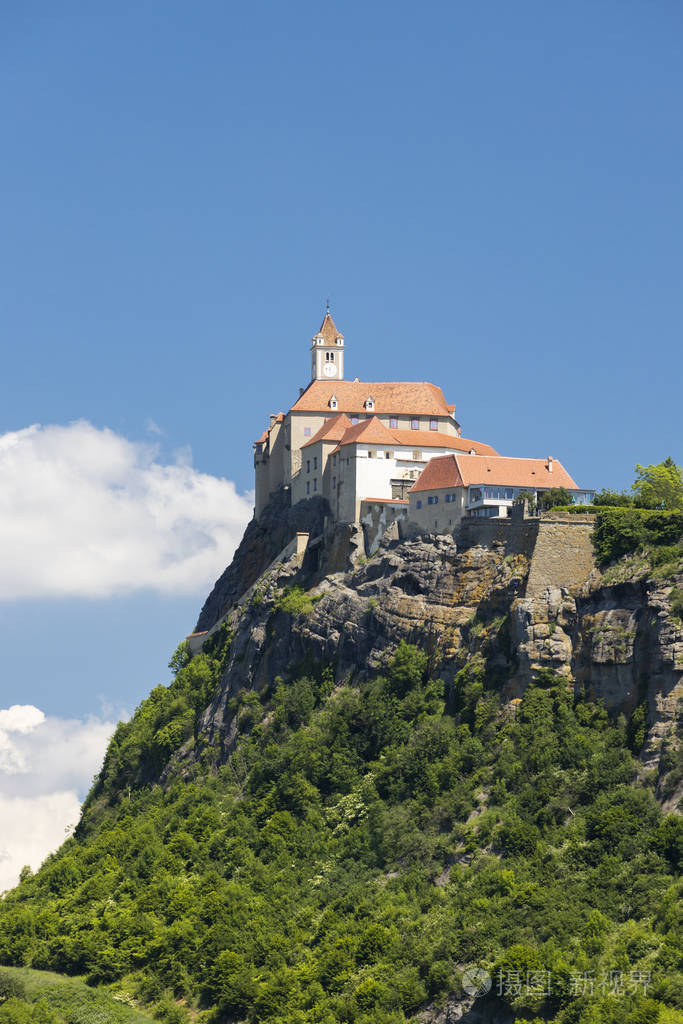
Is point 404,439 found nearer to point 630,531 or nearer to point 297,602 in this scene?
point 297,602

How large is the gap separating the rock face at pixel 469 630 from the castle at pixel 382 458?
156 inches

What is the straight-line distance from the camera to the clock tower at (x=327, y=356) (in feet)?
532

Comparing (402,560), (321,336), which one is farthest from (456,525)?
(321,336)

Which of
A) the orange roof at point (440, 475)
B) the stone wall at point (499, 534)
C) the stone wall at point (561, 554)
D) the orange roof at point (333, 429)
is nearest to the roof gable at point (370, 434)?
the orange roof at point (333, 429)

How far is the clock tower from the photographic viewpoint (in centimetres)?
16225

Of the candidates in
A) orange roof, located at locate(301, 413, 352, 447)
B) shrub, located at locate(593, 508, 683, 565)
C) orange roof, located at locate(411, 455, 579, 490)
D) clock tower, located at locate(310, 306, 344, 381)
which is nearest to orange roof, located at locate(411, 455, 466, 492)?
orange roof, located at locate(411, 455, 579, 490)

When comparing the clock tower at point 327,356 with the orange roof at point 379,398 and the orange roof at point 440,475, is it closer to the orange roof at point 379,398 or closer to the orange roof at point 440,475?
the orange roof at point 379,398

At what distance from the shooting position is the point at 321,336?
16325 centimetres

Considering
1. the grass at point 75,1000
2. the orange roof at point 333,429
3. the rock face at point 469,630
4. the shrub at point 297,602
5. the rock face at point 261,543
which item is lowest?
the grass at point 75,1000

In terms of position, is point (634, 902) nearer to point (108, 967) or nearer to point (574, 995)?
point (574, 995)

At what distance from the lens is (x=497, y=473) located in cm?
13250

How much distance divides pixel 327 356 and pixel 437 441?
2064 centimetres

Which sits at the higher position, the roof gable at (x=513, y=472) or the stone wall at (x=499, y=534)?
the roof gable at (x=513, y=472)

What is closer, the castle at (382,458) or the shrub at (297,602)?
the castle at (382,458)
